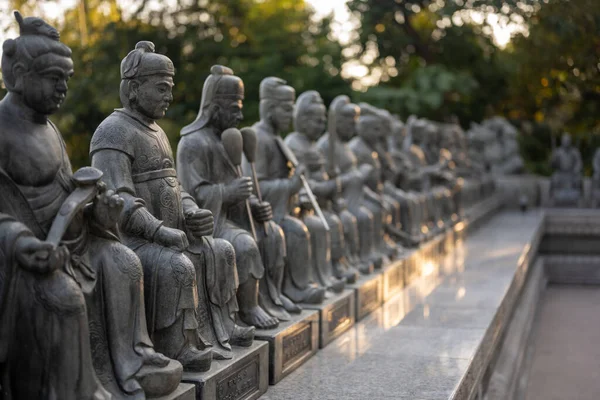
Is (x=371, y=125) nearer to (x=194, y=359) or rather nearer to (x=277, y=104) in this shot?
(x=277, y=104)

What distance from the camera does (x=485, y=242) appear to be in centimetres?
1249

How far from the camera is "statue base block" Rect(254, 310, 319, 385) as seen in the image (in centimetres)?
483

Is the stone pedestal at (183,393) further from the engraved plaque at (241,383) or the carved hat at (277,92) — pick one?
the carved hat at (277,92)

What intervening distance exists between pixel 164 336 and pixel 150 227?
0.50 metres

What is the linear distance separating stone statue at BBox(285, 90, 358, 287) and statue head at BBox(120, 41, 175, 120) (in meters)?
2.66

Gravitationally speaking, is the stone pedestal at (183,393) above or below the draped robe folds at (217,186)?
below

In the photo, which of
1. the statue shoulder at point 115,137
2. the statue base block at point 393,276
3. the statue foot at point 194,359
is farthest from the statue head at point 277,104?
the statue foot at point 194,359

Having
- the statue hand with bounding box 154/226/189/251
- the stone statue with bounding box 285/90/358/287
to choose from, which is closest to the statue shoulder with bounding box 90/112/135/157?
the statue hand with bounding box 154/226/189/251

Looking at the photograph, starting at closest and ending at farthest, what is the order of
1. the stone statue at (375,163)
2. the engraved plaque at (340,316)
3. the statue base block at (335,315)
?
the statue base block at (335,315) < the engraved plaque at (340,316) < the stone statue at (375,163)

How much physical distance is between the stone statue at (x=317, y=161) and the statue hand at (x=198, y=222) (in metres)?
2.43

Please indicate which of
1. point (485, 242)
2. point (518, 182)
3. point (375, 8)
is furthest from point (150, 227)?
point (375, 8)

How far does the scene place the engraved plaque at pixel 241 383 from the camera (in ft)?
13.5

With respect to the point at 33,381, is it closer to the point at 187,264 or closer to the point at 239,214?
the point at 187,264

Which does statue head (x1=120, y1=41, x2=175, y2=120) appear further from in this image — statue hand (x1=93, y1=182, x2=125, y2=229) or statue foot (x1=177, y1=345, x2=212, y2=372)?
statue foot (x1=177, y1=345, x2=212, y2=372)
